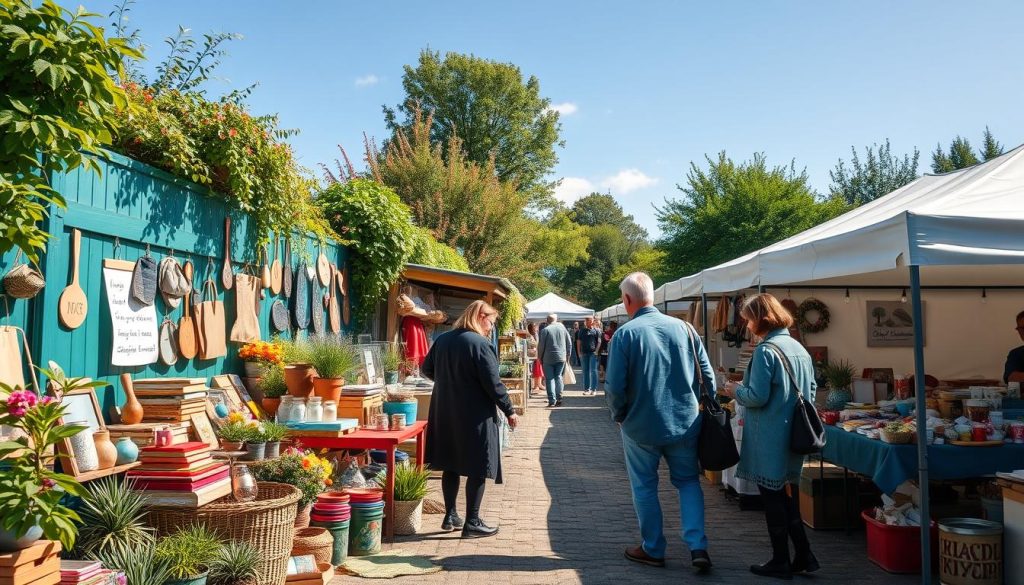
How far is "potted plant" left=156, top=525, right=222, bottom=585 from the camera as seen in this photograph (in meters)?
3.68

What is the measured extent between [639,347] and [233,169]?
299 cm

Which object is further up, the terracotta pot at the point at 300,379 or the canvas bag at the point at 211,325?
the canvas bag at the point at 211,325

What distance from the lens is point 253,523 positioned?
4.08 meters

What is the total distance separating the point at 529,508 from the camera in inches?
271

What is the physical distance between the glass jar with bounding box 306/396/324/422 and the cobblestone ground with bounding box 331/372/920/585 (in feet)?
3.40

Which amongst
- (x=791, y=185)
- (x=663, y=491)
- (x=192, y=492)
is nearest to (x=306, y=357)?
(x=192, y=492)

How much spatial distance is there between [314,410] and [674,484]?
249cm

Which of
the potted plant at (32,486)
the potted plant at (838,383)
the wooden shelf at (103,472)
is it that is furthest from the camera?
the potted plant at (838,383)

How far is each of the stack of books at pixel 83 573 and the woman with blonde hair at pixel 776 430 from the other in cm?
354

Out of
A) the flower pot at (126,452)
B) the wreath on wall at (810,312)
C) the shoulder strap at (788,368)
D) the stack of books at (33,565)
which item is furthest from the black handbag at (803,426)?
the wreath on wall at (810,312)

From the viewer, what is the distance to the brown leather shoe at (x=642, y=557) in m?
5.14

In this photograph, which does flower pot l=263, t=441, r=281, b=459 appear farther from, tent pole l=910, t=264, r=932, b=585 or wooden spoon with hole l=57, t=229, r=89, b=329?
tent pole l=910, t=264, r=932, b=585

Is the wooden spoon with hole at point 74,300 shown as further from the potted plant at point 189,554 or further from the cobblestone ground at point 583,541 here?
the cobblestone ground at point 583,541

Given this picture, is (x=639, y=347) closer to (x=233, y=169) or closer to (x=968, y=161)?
(x=233, y=169)
